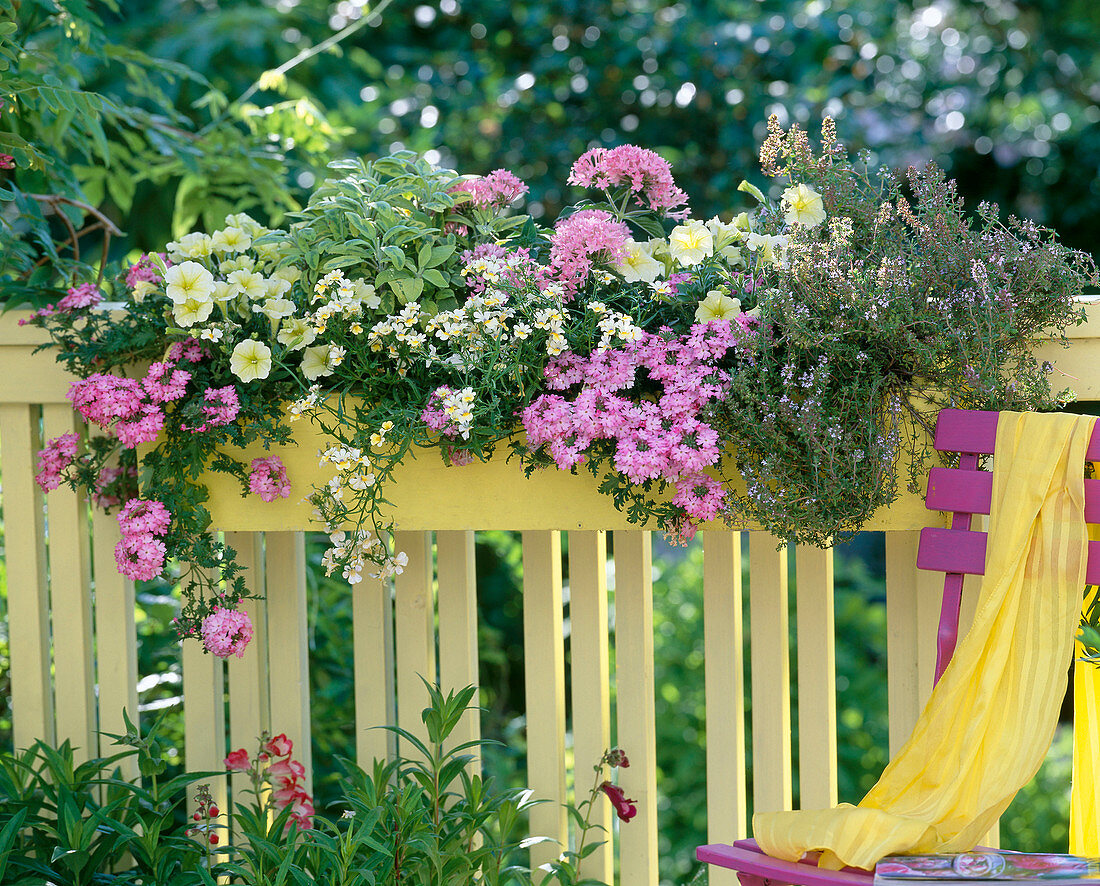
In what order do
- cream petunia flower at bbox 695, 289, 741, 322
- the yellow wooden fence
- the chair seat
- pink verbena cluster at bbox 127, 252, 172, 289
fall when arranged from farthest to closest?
the yellow wooden fence
pink verbena cluster at bbox 127, 252, 172, 289
cream petunia flower at bbox 695, 289, 741, 322
the chair seat

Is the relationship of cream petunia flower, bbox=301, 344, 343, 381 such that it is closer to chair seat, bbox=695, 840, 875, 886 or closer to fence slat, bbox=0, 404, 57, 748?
fence slat, bbox=0, 404, 57, 748

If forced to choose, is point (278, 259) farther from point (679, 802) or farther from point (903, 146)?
point (903, 146)

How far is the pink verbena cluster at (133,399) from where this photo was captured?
168 centimetres

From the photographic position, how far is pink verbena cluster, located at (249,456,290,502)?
67.2 inches

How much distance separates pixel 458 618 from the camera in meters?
2.03

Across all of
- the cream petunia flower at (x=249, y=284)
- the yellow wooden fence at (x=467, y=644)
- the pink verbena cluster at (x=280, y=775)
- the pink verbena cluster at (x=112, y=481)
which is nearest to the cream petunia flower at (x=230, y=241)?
the cream petunia flower at (x=249, y=284)

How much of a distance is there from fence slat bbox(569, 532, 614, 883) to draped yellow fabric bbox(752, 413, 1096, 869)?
20.9 inches

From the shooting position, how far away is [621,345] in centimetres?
163

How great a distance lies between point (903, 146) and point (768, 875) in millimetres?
3533

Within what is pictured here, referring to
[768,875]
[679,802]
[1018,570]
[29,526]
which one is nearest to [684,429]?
[1018,570]

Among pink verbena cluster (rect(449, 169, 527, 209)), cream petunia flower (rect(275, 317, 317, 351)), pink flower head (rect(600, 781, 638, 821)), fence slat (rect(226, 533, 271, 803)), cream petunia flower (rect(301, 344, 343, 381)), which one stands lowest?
pink flower head (rect(600, 781, 638, 821))

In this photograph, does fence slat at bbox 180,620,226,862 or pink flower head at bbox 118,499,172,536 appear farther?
fence slat at bbox 180,620,226,862

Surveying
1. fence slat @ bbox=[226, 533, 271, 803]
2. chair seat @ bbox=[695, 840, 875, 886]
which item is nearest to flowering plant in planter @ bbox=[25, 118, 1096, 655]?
fence slat @ bbox=[226, 533, 271, 803]

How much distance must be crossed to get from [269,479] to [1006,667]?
1185mm
